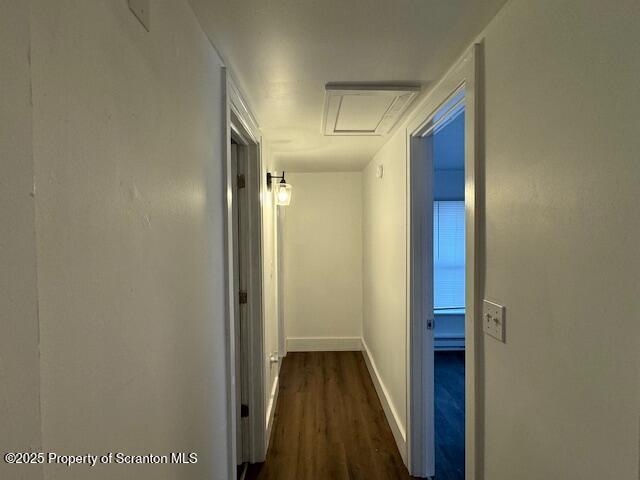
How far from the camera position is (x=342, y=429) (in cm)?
265

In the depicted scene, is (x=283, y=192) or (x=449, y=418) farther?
(x=283, y=192)

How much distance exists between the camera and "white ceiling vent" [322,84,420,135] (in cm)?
164

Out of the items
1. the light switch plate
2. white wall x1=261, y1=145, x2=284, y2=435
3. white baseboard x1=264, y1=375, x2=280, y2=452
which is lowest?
white baseboard x1=264, y1=375, x2=280, y2=452

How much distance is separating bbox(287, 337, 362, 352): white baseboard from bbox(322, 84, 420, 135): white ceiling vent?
279cm

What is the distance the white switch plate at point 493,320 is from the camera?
1074mm

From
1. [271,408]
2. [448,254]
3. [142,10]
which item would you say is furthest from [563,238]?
[448,254]

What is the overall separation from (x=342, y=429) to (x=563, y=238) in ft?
7.88

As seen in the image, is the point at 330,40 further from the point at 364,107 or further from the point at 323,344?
the point at 323,344

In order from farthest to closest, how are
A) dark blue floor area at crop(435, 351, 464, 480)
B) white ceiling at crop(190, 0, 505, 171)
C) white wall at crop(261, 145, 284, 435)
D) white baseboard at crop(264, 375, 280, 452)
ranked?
white wall at crop(261, 145, 284, 435) < white baseboard at crop(264, 375, 280, 452) < dark blue floor area at crop(435, 351, 464, 480) < white ceiling at crop(190, 0, 505, 171)

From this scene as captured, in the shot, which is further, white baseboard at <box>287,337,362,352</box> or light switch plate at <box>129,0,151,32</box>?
white baseboard at <box>287,337,362,352</box>

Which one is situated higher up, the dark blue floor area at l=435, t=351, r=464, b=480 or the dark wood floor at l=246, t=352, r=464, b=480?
the dark blue floor area at l=435, t=351, r=464, b=480

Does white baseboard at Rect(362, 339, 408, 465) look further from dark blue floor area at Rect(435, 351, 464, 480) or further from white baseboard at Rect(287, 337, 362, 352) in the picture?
white baseboard at Rect(287, 337, 362, 352)

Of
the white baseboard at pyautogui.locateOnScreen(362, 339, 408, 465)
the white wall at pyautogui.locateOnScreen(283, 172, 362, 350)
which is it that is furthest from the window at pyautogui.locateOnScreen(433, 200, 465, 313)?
Result: the white baseboard at pyautogui.locateOnScreen(362, 339, 408, 465)

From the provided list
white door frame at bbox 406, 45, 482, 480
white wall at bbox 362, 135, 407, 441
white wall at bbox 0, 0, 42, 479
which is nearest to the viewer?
white wall at bbox 0, 0, 42, 479
